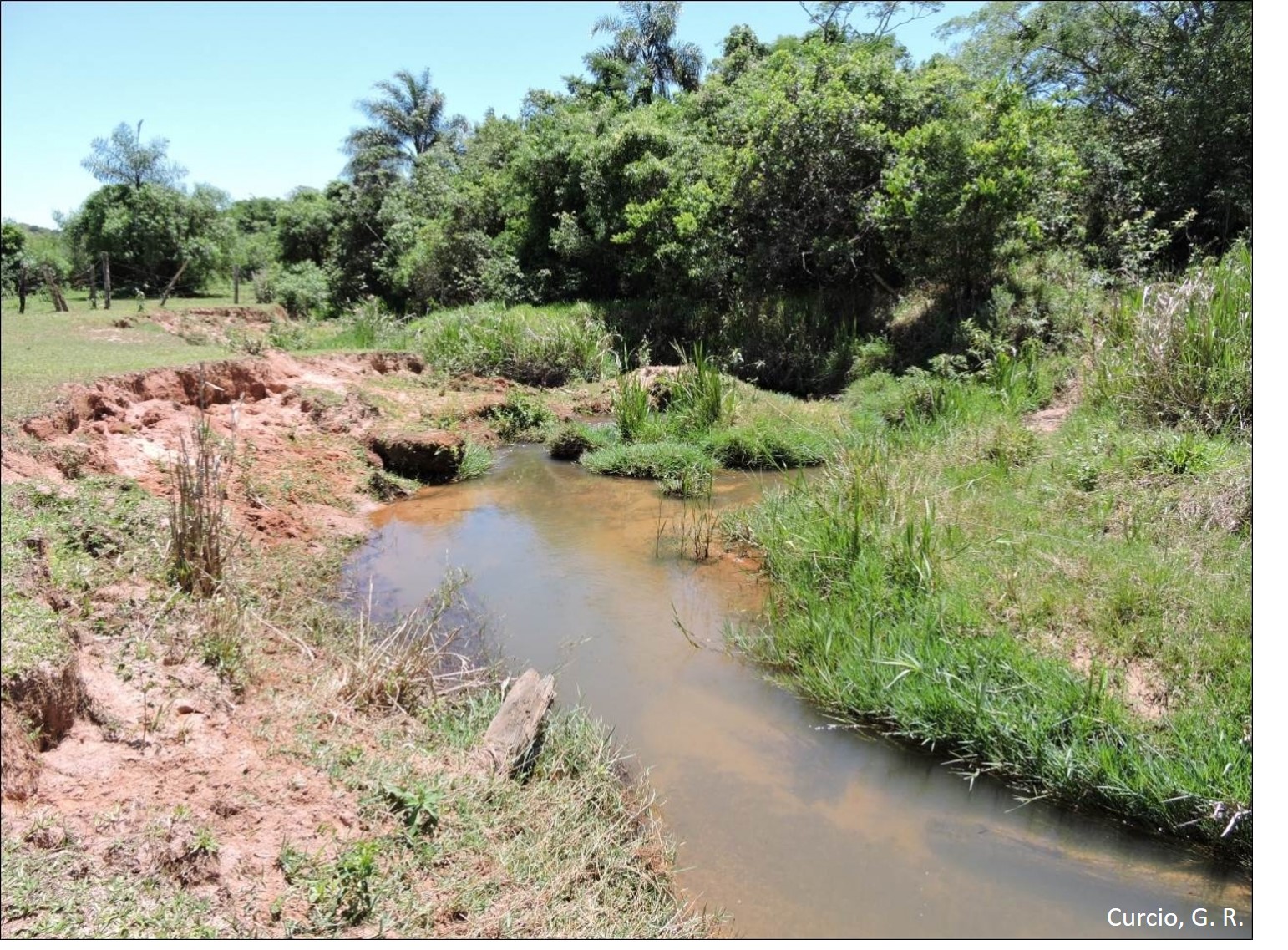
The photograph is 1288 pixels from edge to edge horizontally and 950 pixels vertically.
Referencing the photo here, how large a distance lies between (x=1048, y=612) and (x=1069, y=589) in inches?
10.0

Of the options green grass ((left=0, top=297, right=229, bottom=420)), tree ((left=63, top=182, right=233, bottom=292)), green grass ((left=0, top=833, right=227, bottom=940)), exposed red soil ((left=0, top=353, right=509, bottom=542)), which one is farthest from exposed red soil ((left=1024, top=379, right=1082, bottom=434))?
tree ((left=63, top=182, right=233, bottom=292))

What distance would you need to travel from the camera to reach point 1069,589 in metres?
5.15

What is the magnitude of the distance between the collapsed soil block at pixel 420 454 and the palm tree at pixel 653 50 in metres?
13.6

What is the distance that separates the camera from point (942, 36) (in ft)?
61.4

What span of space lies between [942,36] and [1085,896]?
19336 millimetres

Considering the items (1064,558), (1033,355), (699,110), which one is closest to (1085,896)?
(1064,558)

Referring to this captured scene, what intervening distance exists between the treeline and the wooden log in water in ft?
29.9

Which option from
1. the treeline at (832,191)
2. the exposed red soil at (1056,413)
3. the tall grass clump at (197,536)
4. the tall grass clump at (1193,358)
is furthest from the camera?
the treeline at (832,191)

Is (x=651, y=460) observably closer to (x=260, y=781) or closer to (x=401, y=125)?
(x=260, y=781)

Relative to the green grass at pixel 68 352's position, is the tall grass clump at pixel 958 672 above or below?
below

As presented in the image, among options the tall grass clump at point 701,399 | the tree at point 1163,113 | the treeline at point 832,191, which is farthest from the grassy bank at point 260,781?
the tree at point 1163,113

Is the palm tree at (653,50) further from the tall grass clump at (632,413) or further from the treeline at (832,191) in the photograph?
the tall grass clump at (632,413)

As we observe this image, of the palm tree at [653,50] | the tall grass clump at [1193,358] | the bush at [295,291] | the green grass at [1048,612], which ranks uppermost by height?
the palm tree at [653,50]

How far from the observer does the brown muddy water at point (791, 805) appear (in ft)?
11.2
